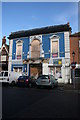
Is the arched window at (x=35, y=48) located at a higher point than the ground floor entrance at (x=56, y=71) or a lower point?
higher

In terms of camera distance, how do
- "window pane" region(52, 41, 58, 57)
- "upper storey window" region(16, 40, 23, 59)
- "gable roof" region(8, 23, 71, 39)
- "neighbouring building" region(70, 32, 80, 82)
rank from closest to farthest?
"neighbouring building" region(70, 32, 80, 82) → "gable roof" region(8, 23, 71, 39) → "window pane" region(52, 41, 58, 57) → "upper storey window" region(16, 40, 23, 59)

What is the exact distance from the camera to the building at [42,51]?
790 inches

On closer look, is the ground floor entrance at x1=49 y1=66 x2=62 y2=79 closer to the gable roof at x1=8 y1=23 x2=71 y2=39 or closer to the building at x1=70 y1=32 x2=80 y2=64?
the building at x1=70 y1=32 x2=80 y2=64

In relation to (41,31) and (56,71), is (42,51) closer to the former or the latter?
(41,31)

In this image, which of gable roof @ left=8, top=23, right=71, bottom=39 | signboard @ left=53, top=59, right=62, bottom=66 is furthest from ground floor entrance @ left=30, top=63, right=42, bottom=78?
gable roof @ left=8, top=23, right=71, bottom=39

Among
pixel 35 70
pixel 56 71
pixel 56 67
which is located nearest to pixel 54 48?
pixel 56 67

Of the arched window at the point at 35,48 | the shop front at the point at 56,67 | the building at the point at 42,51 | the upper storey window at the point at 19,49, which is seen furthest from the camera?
the upper storey window at the point at 19,49

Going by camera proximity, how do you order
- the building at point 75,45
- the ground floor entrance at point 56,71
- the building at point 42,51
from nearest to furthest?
the building at point 75,45
the building at point 42,51
the ground floor entrance at point 56,71

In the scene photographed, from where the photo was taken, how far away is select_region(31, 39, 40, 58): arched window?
21828mm

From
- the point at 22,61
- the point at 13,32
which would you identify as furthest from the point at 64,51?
the point at 13,32

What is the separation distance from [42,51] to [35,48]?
148cm

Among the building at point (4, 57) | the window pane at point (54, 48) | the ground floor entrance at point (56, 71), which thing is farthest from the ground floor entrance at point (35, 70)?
the building at point (4, 57)

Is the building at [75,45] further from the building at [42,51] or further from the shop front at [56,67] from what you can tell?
the shop front at [56,67]

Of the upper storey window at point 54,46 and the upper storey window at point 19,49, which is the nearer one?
the upper storey window at point 54,46
